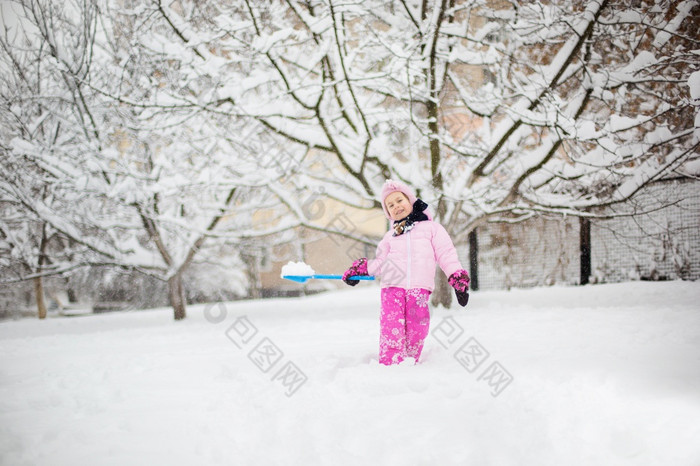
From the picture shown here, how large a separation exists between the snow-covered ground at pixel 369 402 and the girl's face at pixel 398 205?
1.07 metres

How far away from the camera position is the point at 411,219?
3211 mm

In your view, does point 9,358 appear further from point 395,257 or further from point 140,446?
point 395,257

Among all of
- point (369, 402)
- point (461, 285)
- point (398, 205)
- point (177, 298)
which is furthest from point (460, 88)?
point (177, 298)

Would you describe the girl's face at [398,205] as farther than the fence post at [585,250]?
No

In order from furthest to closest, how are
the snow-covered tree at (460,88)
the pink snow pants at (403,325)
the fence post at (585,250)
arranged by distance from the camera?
1. the fence post at (585,250)
2. the snow-covered tree at (460,88)
3. the pink snow pants at (403,325)

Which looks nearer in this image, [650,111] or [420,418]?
[420,418]

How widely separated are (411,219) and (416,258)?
30cm

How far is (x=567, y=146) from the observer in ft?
17.5

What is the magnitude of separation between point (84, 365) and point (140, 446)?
6.58 feet

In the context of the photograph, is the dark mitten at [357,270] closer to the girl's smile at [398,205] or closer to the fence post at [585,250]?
the girl's smile at [398,205]

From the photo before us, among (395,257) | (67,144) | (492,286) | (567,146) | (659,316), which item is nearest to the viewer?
(395,257)

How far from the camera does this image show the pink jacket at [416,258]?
10.1ft

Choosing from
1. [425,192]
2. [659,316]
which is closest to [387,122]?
[425,192]

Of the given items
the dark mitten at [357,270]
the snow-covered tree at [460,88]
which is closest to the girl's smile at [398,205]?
the dark mitten at [357,270]
